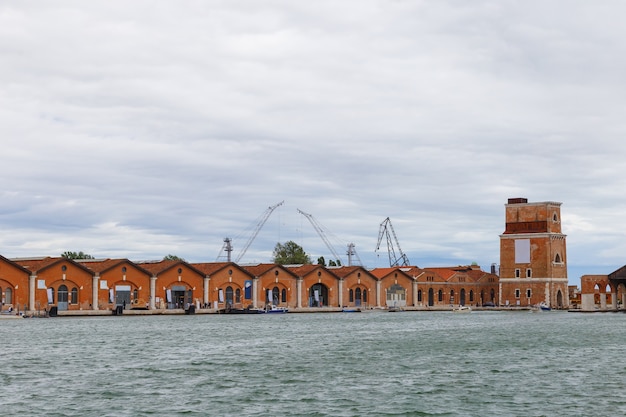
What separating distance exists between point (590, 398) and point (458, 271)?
146 m

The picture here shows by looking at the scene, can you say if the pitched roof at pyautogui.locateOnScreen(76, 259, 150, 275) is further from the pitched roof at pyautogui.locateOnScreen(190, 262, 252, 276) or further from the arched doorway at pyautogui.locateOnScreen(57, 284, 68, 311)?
the pitched roof at pyautogui.locateOnScreen(190, 262, 252, 276)

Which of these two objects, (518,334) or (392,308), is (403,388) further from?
(392,308)

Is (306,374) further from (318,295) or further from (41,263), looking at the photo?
(318,295)

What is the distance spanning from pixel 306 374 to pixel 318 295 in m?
102

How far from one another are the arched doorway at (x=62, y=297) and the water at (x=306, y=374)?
3520cm

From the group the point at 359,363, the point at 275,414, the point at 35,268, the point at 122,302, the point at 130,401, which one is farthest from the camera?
the point at 122,302

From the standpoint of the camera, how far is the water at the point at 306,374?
1412 inches

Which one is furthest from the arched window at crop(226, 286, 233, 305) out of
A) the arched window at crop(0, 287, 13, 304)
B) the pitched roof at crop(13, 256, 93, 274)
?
the arched window at crop(0, 287, 13, 304)

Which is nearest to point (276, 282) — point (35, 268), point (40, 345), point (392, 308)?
point (392, 308)

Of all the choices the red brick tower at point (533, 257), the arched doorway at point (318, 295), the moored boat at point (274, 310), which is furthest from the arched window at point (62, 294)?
the red brick tower at point (533, 257)

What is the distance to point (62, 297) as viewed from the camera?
113125 mm

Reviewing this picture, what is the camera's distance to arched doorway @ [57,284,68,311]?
113m

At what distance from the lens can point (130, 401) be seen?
36812 mm

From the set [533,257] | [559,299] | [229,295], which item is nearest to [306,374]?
[229,295]
